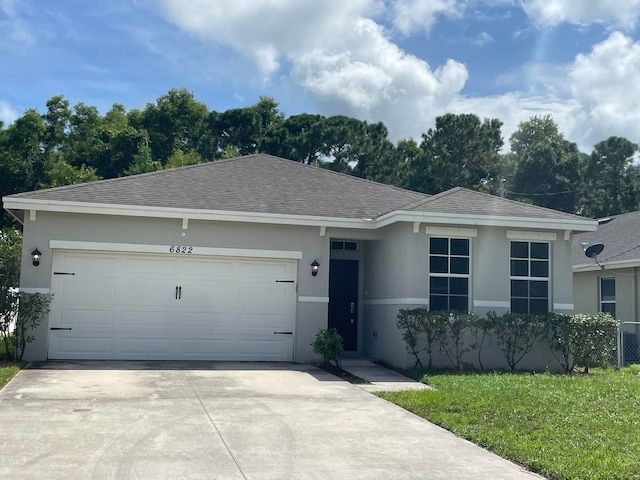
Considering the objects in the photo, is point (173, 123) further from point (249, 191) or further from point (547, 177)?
point (249, 191)

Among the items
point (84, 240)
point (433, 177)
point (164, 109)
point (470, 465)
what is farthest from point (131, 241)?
point (164, 109)

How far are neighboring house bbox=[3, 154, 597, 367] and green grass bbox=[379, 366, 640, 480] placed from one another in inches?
93.4

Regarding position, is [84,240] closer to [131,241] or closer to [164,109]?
[131,241]

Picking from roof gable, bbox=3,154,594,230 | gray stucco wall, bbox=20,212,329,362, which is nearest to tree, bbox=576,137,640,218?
roof gable, bbox=3,154,594,230

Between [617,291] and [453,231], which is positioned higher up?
[453,231]

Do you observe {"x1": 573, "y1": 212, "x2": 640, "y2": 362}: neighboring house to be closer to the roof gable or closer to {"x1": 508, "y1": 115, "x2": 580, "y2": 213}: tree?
the roof gable

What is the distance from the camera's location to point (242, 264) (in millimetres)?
13906

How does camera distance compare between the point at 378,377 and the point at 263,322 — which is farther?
the point at 263,322

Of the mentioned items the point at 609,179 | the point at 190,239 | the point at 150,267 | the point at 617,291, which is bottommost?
the point at 617,291

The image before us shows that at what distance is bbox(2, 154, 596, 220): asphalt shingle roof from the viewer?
522 inches

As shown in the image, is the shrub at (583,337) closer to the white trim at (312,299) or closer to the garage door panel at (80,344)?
the white trim at (312,299)

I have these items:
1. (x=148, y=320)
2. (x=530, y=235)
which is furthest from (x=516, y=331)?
(x=148, y=320)

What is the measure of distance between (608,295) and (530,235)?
5985 mm

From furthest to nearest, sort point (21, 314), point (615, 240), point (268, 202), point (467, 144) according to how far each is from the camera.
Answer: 1. point (467, 144)
2. point (615, 240)
3. point (268, 202)
4. point (21, 314)
